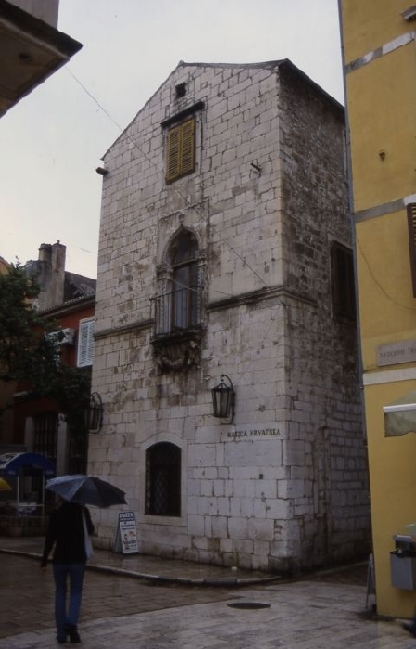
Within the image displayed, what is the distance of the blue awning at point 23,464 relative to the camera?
18.0 m

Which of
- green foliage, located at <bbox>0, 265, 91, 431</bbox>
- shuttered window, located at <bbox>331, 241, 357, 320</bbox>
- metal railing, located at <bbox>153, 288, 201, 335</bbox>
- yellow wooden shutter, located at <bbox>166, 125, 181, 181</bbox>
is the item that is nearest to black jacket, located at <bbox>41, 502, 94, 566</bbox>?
metal railing, located at <bbox>153, 288, 201, 335</bbox>

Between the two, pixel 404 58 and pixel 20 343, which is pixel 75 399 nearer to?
pixel 20 343

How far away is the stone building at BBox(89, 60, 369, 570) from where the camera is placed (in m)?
12.3

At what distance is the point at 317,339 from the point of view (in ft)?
43.8

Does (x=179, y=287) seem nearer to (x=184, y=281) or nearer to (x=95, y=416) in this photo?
(x=184, y=281)

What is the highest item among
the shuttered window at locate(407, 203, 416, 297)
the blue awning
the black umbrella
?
the shuttered window at locate(407, 203, 416, 297)

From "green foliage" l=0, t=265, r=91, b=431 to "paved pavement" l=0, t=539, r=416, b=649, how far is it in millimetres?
6319

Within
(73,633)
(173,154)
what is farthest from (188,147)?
(73,633)

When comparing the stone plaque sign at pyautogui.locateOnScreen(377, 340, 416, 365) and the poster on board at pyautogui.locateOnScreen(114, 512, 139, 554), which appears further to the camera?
the poster on board at pyautogui.locateOnScreen(114, 512, 139, 554)

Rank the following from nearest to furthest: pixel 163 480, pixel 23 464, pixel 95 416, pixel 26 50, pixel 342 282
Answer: pixel 26 50 < pixel 163 480 < pixel 342 282 < pixel 95 416 < pixel 23 464

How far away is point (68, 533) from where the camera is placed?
6.84m

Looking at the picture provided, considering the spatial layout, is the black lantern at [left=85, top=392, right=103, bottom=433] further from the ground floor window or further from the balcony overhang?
the balcony overhang

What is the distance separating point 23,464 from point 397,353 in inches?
516

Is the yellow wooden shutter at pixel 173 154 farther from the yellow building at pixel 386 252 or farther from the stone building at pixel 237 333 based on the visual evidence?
the yellow building at pixel 386 252
